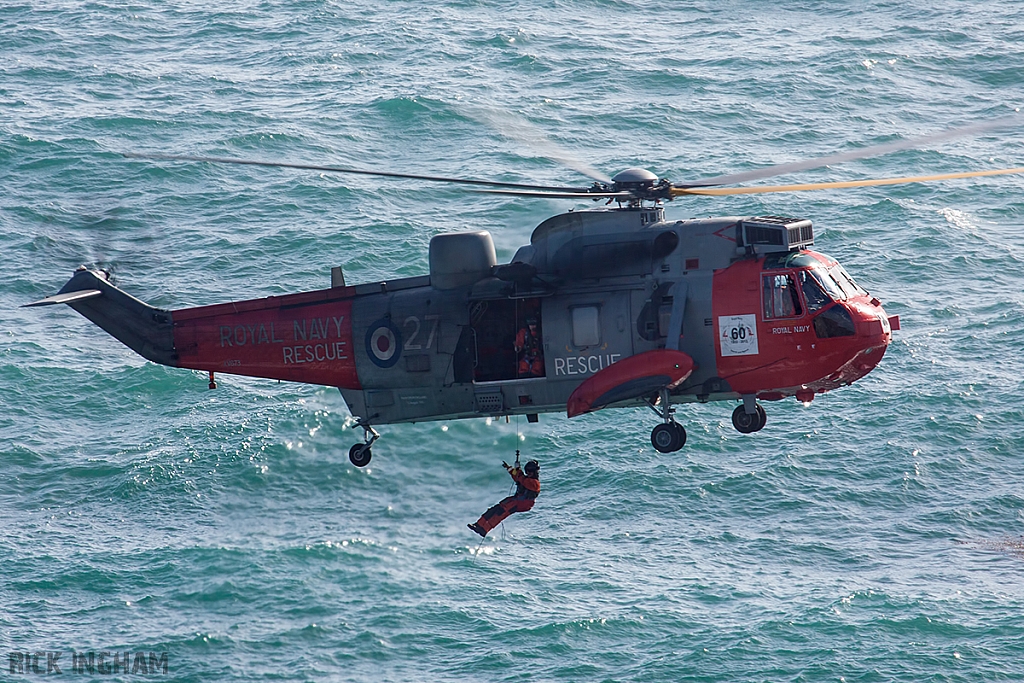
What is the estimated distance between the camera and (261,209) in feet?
239

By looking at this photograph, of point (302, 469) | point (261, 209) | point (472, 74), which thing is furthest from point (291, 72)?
point (302, 469)

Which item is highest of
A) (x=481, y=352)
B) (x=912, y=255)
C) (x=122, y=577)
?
(x=912, y=255)

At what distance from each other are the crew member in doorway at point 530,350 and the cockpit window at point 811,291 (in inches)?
234

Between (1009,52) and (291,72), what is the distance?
176 feet

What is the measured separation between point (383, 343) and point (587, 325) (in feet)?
16.6

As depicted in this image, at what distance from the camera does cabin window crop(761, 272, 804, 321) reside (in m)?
26.4

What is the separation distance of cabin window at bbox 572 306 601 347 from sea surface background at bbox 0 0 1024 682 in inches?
889

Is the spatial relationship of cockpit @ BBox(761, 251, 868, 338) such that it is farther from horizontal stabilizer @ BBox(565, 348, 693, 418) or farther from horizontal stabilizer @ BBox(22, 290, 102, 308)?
horizontal stabilizer @ BBox(22, 290, 102, 308)

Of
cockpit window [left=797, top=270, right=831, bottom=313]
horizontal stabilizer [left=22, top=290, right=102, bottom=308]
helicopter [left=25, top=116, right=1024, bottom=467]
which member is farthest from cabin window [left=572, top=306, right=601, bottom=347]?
horizontal stabilizer [left=22, top=290, right=102, bottom=308]

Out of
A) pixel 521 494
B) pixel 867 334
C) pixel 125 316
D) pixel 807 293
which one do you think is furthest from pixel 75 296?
pixel 867 334

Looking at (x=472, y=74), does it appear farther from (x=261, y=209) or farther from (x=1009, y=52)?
(x=1009, y=52)

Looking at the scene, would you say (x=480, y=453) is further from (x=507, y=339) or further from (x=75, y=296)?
(x=507, y=339)

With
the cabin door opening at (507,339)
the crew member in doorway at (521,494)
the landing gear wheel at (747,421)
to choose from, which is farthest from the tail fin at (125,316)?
the landing gear wheel at (747,421)

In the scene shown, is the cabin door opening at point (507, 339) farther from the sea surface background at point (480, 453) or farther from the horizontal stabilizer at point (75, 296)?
the sea surface background at point (480, 453)
